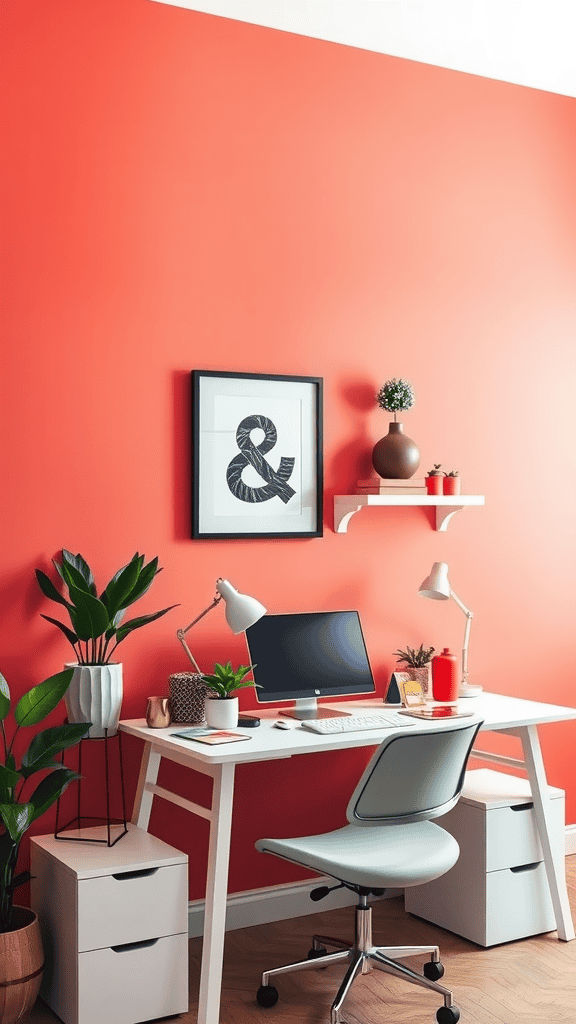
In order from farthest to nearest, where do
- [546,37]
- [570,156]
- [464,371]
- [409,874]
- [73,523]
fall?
1. [570,156]
2. [464,371]
3. [546,37]
4. [73,523]
5. [409,874]

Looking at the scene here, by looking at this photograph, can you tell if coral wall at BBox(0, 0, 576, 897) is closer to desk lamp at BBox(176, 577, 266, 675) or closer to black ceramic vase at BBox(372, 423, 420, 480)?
black ceramic vase at BBox(372, 423, 420, 480)

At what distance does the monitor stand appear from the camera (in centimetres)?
337

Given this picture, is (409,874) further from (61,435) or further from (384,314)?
(384,314)

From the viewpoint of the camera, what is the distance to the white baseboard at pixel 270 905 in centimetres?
346

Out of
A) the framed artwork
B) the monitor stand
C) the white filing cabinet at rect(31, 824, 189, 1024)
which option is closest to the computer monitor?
the monitor stand

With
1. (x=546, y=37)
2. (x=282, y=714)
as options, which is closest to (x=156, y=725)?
(x=282, y=714)

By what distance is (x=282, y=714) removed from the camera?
343 cm

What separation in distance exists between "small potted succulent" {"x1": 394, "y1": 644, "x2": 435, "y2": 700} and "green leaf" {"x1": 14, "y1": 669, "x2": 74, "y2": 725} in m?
1.27

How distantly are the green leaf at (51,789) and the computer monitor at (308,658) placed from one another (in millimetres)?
683

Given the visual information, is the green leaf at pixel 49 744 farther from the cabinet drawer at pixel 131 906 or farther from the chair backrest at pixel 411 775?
the chair backrest at pixel 411 775

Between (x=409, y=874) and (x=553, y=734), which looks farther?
(x=553, y=734)

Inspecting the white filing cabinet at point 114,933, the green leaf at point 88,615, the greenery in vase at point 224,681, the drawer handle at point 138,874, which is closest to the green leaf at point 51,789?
the white filing cabinet at point 114,933

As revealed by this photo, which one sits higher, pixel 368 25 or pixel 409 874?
A: pixel 368 25

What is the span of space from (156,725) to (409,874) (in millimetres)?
881
